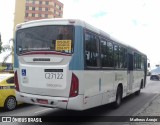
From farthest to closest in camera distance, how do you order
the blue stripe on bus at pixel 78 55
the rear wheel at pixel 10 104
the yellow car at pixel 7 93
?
the rear wheel at pixel 10 104 < the yellow car at pixel 7 93 < the blue stripe on bus at pixel 78 55

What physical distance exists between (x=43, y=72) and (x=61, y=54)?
2.80 ft

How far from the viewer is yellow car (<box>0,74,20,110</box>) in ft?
35.9

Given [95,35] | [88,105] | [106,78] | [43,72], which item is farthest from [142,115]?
[43,72]

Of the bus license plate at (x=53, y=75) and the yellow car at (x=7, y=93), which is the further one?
the yellow car at (x=7, y=93)

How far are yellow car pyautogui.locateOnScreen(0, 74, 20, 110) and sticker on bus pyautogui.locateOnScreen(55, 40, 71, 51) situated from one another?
383 cm

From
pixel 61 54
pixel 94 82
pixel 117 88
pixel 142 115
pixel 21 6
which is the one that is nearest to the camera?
pixel 61 54

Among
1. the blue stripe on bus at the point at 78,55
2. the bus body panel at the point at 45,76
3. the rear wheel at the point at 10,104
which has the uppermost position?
the blue stripe on bus at the point at 78,55

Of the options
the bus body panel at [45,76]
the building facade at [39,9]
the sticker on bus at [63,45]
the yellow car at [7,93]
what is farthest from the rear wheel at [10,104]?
the building facade at [39,9]

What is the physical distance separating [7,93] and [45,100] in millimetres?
3213

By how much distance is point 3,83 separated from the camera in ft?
36.4

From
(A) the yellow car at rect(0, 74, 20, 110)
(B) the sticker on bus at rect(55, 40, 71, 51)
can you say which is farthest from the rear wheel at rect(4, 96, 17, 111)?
(B) the sticker on bus at rect(55, 40, 71, 51)

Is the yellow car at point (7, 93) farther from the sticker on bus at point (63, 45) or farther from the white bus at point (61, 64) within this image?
the sticker on bus at point (63, 45)

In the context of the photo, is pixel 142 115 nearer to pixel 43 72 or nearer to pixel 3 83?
pixel 43 72

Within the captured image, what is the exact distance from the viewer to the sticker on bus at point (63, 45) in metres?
8.23
